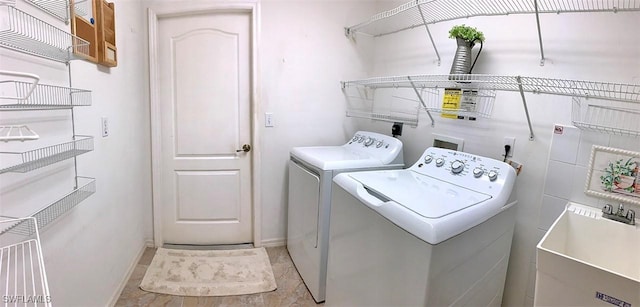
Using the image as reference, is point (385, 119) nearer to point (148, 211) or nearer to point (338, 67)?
point (338, 67)

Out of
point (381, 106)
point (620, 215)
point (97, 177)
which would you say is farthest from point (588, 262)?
point (97, 177)

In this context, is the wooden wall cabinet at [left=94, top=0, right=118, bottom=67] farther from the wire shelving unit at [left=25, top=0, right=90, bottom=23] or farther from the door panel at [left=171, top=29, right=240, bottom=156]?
the door panel at [left=171, top=29, right=240, bottom=156]

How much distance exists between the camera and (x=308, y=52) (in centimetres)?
256

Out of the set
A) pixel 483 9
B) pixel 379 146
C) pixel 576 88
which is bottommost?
pixel 379 146

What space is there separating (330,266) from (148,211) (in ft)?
5.65

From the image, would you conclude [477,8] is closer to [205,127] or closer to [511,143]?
[511,143]

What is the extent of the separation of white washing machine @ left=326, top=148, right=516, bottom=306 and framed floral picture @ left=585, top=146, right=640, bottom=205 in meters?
0.29

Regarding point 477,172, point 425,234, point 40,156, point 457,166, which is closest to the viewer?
point 425,234

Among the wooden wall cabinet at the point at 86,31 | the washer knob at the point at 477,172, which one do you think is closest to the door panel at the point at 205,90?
the wooden wall cabinet at the point at 86,31

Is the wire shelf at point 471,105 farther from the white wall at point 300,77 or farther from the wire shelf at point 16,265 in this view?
the wire shelf at point 16,265

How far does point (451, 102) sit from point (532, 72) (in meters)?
0.41

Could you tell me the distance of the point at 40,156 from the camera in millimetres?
Answer: 1142

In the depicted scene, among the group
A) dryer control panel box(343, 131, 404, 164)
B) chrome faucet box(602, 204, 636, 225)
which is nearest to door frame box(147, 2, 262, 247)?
dryer control panel box(343, 131, 404, 164)

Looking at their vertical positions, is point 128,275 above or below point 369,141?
below
